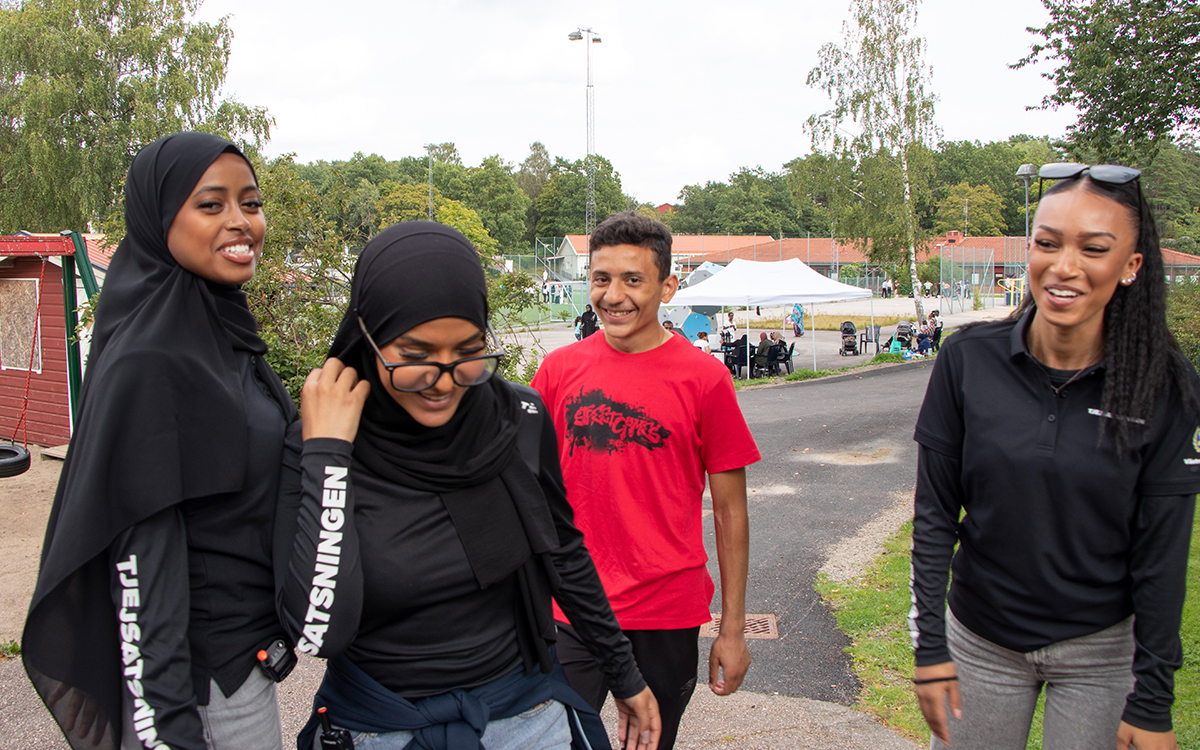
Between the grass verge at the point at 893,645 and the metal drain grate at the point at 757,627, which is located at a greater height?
the grass verge at the point at 893,645

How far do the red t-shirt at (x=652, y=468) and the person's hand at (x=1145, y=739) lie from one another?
1149mm

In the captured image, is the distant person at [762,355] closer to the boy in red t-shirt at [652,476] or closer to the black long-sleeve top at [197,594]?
the boy in red t-shirt at [652,476]

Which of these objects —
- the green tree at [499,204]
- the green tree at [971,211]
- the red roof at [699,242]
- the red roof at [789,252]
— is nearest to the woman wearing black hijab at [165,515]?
the red roof at [789,252]

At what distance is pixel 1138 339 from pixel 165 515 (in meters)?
2.31

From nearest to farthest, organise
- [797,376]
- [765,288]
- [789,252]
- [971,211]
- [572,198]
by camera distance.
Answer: [765,288]
[797,376]
[789,252]
[971,211]
[572,198]

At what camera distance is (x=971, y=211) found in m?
87.7

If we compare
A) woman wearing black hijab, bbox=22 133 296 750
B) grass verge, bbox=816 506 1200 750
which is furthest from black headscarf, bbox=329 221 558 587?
grass verge, bbox=816 506 1200 750

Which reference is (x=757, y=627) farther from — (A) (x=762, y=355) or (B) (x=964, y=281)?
(B) (x=964, y=281)

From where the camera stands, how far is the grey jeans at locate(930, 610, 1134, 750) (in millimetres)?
2162

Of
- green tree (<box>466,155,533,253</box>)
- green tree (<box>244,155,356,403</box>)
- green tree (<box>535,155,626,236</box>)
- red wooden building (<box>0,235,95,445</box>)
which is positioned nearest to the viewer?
green tree (<box>244,155,356,403</box>)

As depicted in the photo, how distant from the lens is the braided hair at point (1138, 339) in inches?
83.3

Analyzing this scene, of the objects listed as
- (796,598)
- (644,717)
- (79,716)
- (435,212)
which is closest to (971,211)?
(435,212)

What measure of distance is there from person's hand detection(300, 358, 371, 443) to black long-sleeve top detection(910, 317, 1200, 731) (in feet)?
5.14

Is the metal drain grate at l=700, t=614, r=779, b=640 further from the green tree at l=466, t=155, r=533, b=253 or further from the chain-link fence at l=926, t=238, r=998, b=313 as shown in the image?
the green tree at l=466, t=155, r=533, b=253
